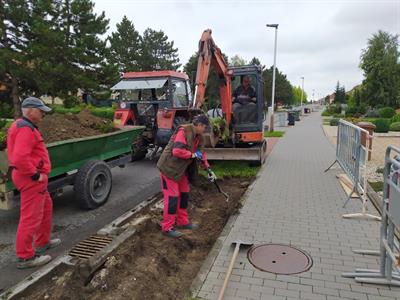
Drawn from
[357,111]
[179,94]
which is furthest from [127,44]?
[179,94]

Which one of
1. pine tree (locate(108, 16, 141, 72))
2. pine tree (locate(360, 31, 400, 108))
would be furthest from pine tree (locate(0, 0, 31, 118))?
pine tree (locate(360, 31, 400, 108))

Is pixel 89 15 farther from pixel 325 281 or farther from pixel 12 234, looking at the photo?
pixel 325 281

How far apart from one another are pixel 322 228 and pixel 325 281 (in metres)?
1.53

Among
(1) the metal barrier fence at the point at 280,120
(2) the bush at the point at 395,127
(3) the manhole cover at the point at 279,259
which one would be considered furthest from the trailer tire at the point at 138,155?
(1) the metal barrier fence at the point at 280,120

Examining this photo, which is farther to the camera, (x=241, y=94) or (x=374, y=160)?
(x=374, y=160)

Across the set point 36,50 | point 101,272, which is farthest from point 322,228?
point 36,50

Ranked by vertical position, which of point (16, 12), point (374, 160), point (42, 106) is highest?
point (16, 12)

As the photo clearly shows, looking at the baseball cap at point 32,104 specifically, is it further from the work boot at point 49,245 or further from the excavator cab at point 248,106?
the excavator cab at point 248,106

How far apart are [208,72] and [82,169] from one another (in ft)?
13.4

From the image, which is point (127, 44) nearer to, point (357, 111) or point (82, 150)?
point (357, 111)

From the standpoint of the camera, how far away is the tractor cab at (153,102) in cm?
904

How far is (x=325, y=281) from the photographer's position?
11.6ft

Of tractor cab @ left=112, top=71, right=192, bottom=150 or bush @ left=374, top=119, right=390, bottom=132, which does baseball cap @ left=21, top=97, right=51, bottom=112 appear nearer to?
tractor cab @ left=112, top=71, right=192, bottom=150

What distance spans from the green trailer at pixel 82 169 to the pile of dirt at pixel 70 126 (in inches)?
9.3
